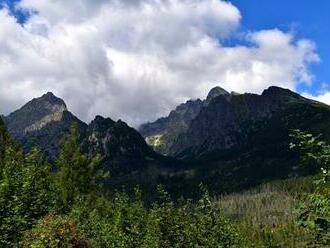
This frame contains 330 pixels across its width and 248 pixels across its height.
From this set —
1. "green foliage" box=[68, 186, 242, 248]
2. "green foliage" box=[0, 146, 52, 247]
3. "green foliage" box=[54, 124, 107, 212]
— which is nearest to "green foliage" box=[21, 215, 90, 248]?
"green foliage" box=[0, 146, 52, 247]

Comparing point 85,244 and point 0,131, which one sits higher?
point 0,131

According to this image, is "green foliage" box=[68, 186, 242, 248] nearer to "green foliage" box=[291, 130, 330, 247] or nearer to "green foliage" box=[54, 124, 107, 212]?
Answer: "green foliage" box=[54, 124, 107, 212]

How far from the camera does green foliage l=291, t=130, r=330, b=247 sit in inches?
469

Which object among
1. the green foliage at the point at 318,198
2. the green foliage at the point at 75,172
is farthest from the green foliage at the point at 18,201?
the green foliage at the point at 318,198

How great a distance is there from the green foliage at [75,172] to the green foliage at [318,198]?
46604 millimetres

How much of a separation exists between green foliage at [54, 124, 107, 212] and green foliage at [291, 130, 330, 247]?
46.6 m

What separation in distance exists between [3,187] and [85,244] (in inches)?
239

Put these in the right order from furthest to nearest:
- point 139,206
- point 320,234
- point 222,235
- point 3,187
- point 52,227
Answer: point 139,206 < point 222,235 < point 3,187 < point 52,227 < point 320,234

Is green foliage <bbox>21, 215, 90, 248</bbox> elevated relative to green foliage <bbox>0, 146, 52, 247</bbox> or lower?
lower

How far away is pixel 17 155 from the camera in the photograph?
2151 inches

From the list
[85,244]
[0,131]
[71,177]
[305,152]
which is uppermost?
[0,131]

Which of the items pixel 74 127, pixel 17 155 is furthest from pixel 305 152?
pixel 74 127

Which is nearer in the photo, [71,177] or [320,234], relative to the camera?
[320,234]

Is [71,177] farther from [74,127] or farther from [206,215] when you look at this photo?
[206,215]
